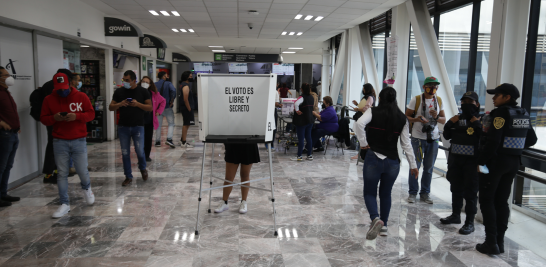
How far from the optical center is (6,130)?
14.6 ft

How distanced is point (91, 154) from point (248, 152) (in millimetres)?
5077

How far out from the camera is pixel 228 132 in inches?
151

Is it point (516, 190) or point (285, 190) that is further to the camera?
point (285, 190)

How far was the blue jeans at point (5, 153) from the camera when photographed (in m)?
4.46

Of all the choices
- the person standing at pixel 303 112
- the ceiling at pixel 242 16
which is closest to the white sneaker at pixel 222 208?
the person standing at pixel 303 112

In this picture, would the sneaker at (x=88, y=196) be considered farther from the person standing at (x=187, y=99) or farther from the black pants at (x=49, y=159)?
the person standing at (x=187, y=99)

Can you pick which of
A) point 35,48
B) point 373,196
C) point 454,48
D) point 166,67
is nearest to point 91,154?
point 35,48

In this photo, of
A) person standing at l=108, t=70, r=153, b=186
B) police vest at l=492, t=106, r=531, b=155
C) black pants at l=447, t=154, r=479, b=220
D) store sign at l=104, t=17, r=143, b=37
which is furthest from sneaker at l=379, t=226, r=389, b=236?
store sign at l=104, t=17, r=143, b=37

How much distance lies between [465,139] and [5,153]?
522 centimetres

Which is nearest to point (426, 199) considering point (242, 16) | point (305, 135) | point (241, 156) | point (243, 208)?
point (243, 208)

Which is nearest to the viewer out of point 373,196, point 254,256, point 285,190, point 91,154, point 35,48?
point 254,256

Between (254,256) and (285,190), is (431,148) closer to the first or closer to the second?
(285,190)

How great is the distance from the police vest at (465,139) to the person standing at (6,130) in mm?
5066

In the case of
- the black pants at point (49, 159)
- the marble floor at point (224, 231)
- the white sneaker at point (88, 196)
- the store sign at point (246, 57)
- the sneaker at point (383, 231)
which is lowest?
the marble floor at point (224, 231)
